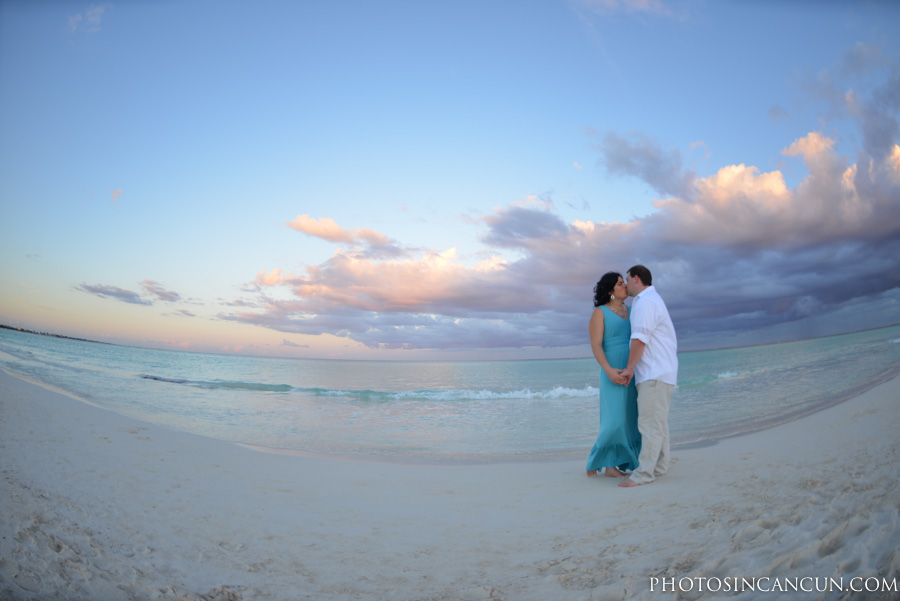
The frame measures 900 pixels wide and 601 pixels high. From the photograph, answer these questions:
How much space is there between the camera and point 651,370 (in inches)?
192

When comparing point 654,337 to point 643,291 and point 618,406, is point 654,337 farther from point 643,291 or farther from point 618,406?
point 618,406

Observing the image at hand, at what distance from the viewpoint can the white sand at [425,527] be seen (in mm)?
2496

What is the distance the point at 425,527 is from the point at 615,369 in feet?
9.23

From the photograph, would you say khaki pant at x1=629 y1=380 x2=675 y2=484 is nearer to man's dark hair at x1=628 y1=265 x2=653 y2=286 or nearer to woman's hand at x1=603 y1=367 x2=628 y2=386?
woman's hand at x1=603 y1=367 x2=628 y2=386

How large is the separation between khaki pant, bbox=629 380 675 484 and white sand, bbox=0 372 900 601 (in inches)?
7.3

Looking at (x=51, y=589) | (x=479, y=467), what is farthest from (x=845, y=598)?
(x=479, y=467)

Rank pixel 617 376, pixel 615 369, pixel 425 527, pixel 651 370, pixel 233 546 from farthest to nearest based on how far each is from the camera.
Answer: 1. pixel 615 369
2. pixel 617 376
3. pixel 651 370
4. pixel 425 527
5. pixel 233 546

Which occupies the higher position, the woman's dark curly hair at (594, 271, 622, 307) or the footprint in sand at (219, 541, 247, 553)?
the woman's dark curly hair at (594, 271, 622, 307)

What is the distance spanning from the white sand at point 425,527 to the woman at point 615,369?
1.48 feet

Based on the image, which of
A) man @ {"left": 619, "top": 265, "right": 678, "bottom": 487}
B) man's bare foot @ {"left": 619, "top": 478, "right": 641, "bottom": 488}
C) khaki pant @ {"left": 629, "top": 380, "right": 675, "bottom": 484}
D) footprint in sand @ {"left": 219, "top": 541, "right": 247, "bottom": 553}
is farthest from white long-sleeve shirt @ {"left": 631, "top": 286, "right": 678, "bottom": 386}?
footprint in sand @ {"left": 219, "top": 541, "right": 247, "bottom": 553}

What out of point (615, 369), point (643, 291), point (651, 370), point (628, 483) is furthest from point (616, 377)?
point (628, 483)

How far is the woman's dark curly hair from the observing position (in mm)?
5336

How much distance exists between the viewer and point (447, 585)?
2.80 meters

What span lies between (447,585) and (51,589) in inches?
88.3
